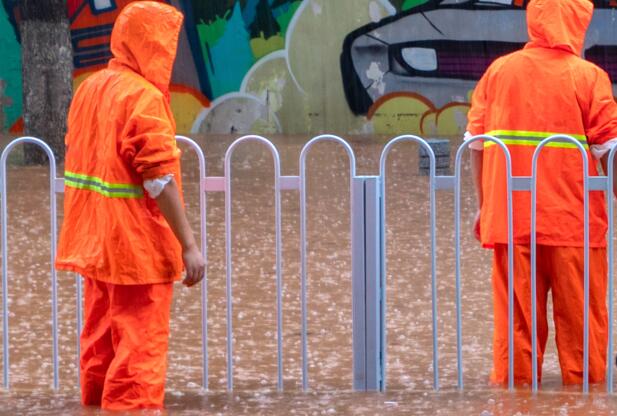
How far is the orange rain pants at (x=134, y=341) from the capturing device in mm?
4707

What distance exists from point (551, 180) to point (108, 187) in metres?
1.94

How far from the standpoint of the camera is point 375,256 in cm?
541


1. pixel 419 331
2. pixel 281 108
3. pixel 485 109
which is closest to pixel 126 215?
pixel 485 109

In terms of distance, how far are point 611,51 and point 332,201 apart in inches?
324

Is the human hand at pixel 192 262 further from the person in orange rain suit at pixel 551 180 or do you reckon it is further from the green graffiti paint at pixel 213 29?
the green graffiti paint at pixel 213 29

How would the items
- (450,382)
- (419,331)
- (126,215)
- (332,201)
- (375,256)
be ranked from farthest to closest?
(332,201)
(419,331)
(450,382)
(375,256)
(126,215)

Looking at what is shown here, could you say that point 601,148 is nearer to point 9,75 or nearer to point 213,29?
point 213,29

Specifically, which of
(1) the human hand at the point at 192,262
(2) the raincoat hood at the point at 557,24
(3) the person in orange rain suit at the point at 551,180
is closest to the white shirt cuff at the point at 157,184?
(1) the human hand at the point at 192,262

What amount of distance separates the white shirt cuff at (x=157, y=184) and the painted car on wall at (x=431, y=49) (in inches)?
575

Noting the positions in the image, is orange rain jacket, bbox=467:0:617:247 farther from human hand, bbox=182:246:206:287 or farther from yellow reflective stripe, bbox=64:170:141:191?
yellow reflective stripe, bbox=64:170:141:191

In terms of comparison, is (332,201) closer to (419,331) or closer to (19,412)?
(419,331)

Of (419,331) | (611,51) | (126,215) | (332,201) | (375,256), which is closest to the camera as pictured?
(126,215)

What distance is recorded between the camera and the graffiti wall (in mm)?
18969

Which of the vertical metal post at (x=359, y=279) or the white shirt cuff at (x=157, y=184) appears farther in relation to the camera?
the vertical metal post at (x=359, y=279)
